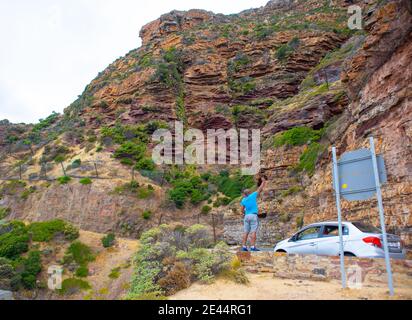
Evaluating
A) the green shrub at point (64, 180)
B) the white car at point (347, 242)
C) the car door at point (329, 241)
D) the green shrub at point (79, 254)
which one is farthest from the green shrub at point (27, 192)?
the car door at point (329, 241)

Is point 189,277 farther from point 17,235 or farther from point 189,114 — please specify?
point 189,114

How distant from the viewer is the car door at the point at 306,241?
9.01 metres

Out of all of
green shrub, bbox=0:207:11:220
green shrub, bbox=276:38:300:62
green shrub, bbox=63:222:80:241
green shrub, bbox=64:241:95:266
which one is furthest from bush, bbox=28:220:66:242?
green shrub, bbox=276:38:300:62

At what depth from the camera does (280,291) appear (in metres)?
6.35

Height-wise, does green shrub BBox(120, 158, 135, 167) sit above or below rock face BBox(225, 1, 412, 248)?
above

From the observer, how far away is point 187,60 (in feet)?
184

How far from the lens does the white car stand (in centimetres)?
758

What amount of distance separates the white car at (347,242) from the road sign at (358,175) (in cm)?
230

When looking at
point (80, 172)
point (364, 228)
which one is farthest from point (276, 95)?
point (364, 228)

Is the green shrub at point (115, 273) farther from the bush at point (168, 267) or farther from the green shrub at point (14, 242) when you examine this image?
the bush at point (168, 267)

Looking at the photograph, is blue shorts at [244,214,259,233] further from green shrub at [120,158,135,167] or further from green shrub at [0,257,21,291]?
green shrub at [120,158,135,167]

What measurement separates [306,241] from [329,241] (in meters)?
0.71

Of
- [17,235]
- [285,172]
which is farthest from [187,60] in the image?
[285,172]

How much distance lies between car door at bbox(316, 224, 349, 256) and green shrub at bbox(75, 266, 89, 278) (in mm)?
19408
